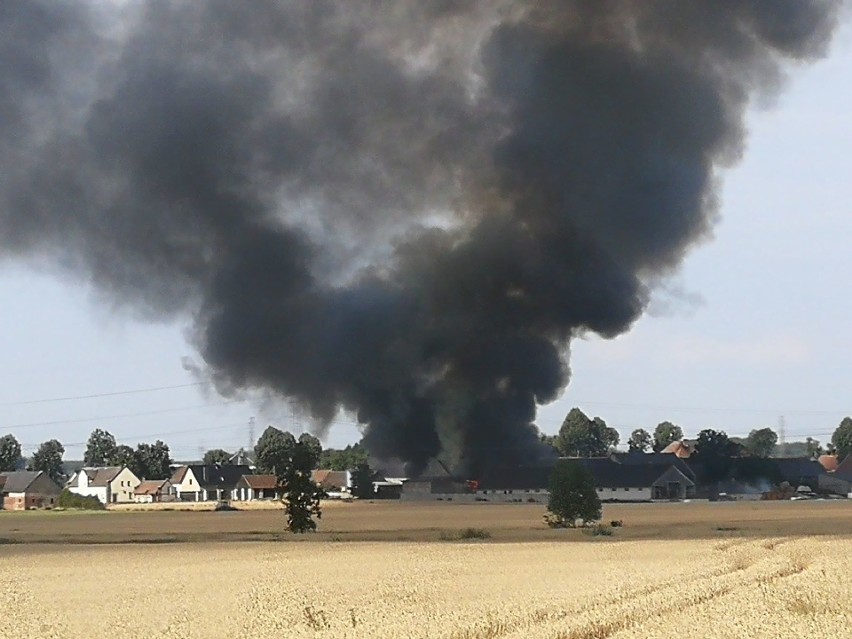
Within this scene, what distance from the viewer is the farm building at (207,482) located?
150500mm

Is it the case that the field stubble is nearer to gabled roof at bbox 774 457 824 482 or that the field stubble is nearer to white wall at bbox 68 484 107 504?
gabled roof at bbox 774 457 824 482

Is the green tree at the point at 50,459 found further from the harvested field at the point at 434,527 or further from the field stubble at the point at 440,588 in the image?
the field stubble at the point at 440,588

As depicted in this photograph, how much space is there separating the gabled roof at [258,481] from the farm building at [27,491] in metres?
21.3

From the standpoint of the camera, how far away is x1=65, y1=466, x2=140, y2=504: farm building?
15575 centimetres

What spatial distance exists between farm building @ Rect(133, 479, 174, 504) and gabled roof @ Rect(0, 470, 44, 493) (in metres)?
14.1

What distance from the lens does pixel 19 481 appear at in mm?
145000

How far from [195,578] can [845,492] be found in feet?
387

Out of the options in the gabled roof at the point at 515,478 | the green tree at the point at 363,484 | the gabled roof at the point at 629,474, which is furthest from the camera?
the green tree at the point at 363,484

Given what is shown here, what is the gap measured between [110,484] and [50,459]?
32964 mm

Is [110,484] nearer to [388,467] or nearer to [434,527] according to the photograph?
[388,467]

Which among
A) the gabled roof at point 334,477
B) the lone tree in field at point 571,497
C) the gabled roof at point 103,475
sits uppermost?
the gabled roof at point 103,475

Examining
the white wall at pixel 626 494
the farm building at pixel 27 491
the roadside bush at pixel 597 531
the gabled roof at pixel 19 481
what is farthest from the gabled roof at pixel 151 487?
the roadside bush at pixel 597 531

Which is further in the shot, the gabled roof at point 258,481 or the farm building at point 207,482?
the farm building at point 207,482

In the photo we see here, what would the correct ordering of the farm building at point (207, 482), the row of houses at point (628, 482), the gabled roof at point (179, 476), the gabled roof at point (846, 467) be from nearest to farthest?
the row of houses at point (628, 482), the farm building at point (207, 482), the gabled roof at point (179, 476), the gabled roof at point (846, 467)
